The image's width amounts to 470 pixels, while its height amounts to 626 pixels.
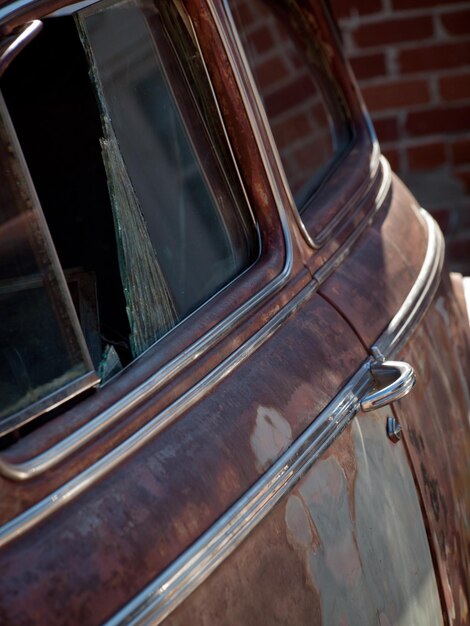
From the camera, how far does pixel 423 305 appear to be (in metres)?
1.97

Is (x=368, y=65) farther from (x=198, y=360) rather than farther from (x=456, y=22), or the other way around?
(x=198, y=360)

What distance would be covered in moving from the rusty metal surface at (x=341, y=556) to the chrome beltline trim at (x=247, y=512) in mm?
14

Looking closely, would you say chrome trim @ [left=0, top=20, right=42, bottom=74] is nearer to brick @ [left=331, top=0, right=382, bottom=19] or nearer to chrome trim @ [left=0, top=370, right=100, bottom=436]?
chrome trim @ [left=0, top=370, right=100, bottom=436]

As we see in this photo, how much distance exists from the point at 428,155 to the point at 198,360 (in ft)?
10.0

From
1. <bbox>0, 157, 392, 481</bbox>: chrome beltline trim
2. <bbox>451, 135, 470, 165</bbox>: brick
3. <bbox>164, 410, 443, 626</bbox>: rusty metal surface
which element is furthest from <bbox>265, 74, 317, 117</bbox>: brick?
<bbox>451, 135, 470, 165</bbox>: brick

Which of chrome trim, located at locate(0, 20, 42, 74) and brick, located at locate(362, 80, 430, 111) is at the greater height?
chrome trim, located at locate(0, 20, 42, 74)

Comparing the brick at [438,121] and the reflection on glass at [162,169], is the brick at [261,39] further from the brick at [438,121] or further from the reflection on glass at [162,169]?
the brick at [438,121]

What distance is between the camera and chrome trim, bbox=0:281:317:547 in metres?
1.08

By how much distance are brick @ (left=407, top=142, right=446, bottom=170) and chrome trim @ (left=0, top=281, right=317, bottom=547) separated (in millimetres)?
2753

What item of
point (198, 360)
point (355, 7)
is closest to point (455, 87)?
point (355, 7)

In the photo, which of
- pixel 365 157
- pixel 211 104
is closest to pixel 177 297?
pixel 211 104

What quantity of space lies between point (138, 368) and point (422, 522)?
0.64 metres

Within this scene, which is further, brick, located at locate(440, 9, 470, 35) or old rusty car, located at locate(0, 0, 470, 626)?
brick, located at locate(440, 9, 470, 35)

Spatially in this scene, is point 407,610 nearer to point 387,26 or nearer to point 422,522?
point 422,522
